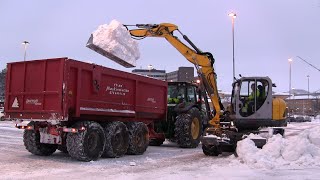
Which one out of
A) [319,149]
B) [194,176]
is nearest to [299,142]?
[319,149]

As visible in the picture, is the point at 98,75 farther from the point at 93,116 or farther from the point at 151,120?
the point at 151,120

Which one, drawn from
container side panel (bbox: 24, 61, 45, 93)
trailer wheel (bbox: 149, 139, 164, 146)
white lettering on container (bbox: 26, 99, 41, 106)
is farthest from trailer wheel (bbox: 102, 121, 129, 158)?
trailer wheel (bbox: 149, 139, 164, 146)

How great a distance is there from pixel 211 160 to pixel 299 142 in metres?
2.55

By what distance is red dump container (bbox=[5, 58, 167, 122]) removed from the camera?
11.3m

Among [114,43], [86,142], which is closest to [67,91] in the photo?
[86,142]

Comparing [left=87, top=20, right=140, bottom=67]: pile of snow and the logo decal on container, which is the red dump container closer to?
the logo decal on container

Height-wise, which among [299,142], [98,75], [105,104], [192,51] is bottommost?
[299,142]

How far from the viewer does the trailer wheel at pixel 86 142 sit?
11367 mm

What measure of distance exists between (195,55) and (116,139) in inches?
218

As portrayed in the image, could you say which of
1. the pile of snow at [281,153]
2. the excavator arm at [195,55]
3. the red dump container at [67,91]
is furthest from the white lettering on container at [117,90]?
the pile of snow at [281,153]

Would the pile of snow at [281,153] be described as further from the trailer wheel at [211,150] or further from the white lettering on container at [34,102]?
the white lettering on container at [34,102]

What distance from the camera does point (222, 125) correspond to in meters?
14.7

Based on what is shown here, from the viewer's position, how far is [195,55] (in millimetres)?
16859

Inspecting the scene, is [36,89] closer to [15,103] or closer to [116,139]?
[15,103]
